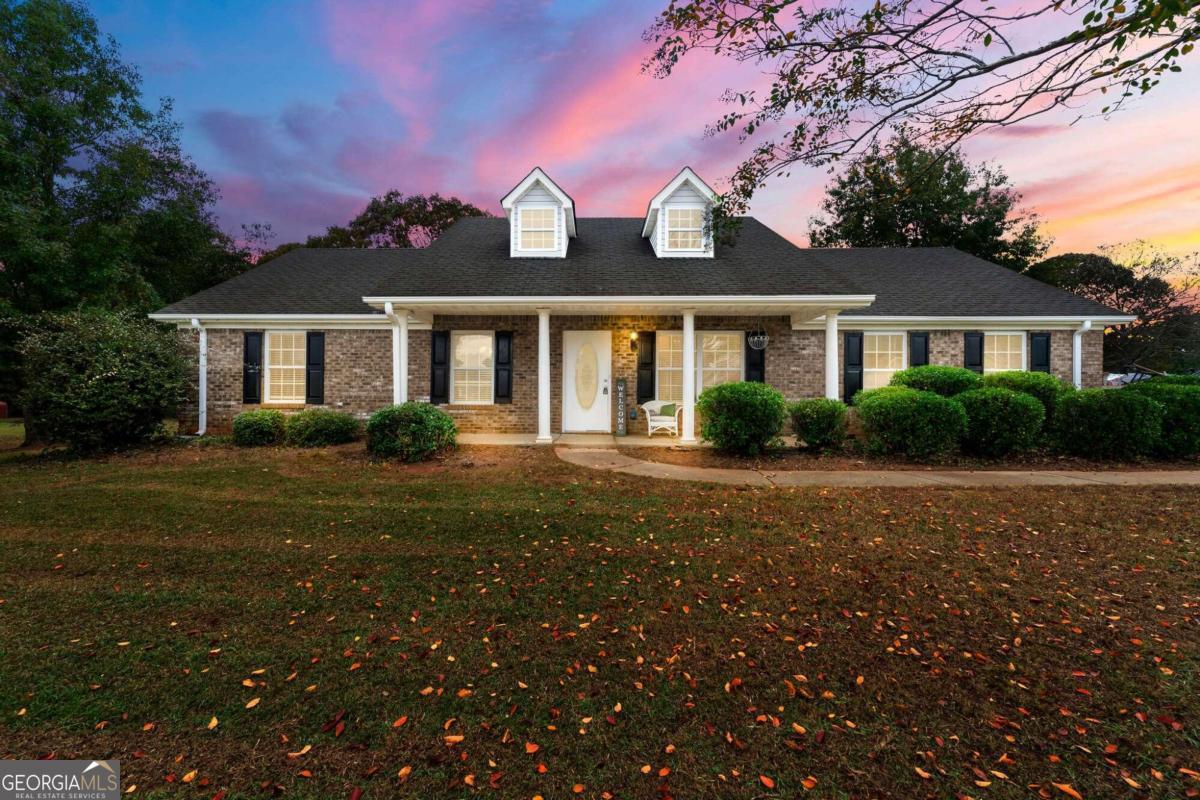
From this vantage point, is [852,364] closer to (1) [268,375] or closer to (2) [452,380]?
(2) [452,380]

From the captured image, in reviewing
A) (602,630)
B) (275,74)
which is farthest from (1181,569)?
(275,74)

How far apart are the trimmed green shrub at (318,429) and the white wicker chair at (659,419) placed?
679cm

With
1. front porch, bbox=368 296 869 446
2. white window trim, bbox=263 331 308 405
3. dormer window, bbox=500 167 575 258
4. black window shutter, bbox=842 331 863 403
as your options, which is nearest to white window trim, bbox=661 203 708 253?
front porch, bbox=368 296 869 446

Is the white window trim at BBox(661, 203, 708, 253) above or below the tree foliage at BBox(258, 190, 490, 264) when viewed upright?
below

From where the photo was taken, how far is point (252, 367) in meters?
12.1

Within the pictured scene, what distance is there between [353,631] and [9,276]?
15.1 meters

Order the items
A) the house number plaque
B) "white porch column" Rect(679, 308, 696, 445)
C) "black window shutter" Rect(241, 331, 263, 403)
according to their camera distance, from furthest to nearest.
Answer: "black window shutter" Rect(241, 331, 263, 403) → the house number plaque → "white porch column" Rect(679, 308, 696, 445)

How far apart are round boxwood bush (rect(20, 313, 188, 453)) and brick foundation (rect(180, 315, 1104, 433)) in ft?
6.91

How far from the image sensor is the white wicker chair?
36.3ft

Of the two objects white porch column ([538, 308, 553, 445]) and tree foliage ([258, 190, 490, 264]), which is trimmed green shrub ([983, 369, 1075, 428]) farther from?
tree foliage ([258, 190, 490, 264])

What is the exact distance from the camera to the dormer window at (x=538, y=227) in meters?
11.9

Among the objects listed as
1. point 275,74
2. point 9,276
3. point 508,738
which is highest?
point 275,74

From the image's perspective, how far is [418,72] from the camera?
11203mm

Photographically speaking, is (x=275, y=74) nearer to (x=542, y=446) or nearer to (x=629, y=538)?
(x=542, y=446)
